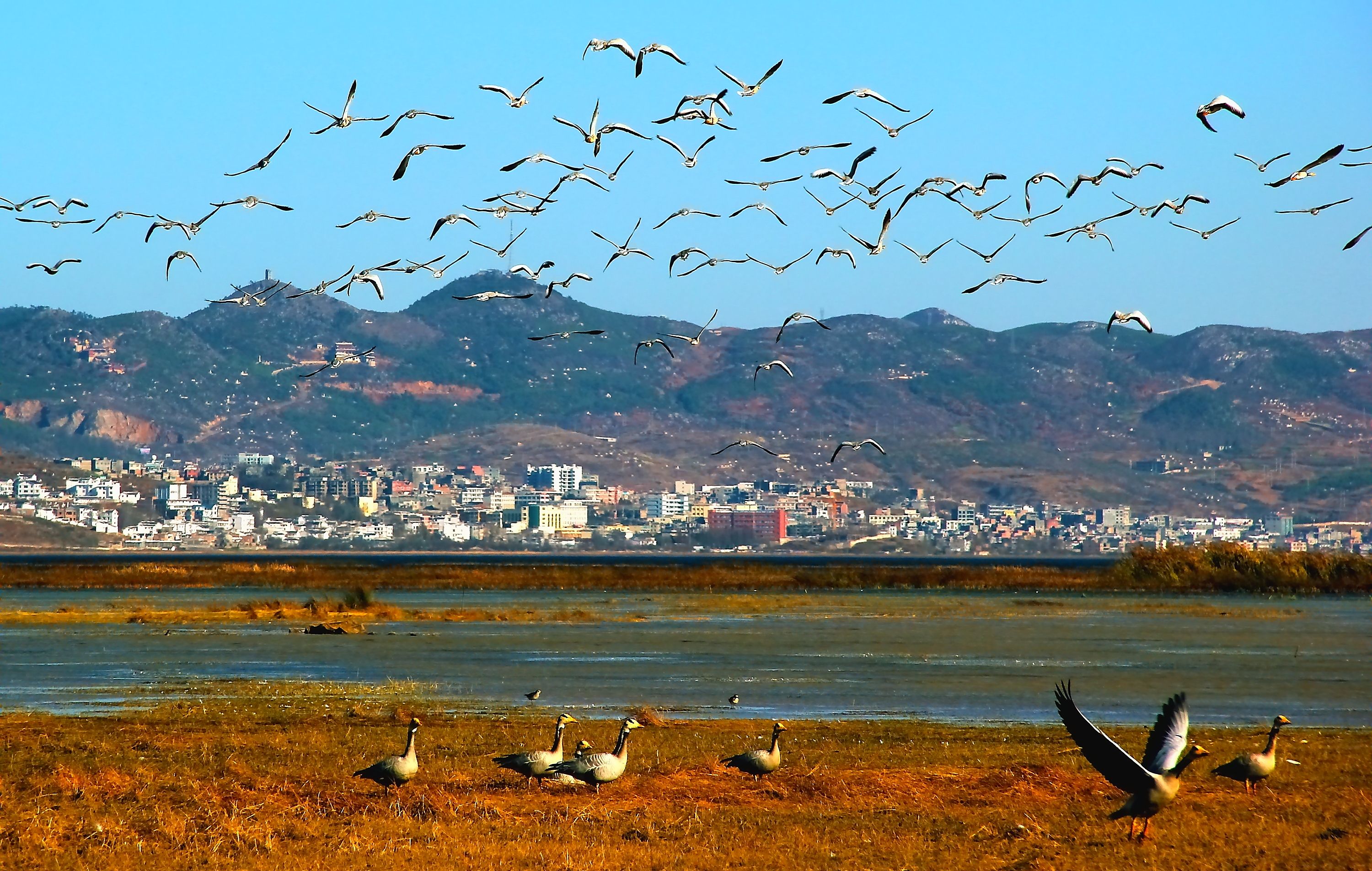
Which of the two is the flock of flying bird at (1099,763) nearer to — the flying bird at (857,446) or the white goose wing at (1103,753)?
the white goose wing at (1103,753)

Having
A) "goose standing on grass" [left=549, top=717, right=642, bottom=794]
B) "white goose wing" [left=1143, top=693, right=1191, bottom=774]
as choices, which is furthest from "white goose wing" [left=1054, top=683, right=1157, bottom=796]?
"goose standing on grass" [left=549, top=717, right=642, bottom=794]

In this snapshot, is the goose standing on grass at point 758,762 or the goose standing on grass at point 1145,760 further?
the goose standing on grass at point 758,762

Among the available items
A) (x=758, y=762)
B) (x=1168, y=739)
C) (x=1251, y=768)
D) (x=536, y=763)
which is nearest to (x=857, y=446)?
(x=758, y=762)

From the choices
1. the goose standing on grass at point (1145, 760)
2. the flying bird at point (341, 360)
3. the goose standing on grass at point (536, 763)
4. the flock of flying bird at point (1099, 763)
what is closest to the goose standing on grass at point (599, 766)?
the flock of flying bird at point (1099, 763)

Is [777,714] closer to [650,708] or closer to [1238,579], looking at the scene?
[650,708]

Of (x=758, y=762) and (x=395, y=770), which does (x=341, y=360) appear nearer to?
(x=395, y=770)

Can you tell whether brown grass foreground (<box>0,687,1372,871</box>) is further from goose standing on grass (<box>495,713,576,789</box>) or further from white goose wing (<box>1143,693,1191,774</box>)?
white goose wing (<box>1143,693,1191,774</box>)
